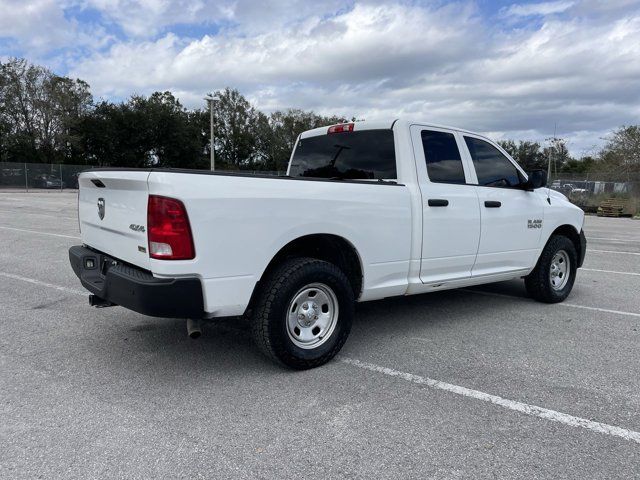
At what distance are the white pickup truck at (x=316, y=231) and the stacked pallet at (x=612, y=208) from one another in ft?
74.3

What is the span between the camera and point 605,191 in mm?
28266

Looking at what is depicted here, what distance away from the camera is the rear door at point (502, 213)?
499cm

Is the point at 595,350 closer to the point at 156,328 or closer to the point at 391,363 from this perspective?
the point at 391,363

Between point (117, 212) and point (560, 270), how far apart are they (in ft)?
16.7

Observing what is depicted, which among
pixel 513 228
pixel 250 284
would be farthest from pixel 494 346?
pixel 250 284

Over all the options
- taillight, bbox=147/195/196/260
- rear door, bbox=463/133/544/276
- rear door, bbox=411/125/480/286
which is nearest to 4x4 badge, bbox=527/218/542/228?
rear door, bbox=463/133/544/276

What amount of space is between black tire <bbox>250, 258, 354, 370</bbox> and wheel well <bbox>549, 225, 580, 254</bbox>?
3.49 metres

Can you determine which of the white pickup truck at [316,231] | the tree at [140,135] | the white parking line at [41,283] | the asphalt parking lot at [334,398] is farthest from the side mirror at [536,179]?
the tree at [140,135]

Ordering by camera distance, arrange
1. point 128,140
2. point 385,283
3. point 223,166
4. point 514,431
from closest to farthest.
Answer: point 514,431, point 385,283, point 128,140, point 223,166

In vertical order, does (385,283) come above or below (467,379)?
above

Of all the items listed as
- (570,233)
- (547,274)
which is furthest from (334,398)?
(570,233)

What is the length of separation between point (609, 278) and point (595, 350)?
397 centimetres

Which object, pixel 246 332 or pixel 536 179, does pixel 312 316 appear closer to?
pixel 246 332

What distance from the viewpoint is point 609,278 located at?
767 cm
